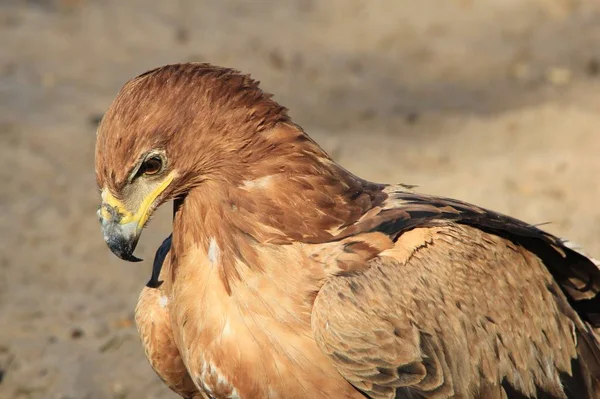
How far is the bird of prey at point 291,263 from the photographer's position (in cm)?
414

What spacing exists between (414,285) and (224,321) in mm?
804

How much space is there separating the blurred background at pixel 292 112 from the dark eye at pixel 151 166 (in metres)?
2.59

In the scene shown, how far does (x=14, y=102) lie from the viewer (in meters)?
10.4

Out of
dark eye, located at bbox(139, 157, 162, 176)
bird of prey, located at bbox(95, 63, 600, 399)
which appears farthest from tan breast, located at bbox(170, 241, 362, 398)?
dark eye, located at bbox(139, 157, 162, 176)

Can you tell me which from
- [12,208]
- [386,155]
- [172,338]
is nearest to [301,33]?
[386,155]

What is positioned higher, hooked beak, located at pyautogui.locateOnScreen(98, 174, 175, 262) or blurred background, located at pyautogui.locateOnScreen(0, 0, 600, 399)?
blurred background, located at pyautogui.locateOnScreen(0, 0, 600, 399)

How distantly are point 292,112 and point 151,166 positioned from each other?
6.26 metres

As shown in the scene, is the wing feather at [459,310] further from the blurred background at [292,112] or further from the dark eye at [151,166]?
the blurred background at [292,112]

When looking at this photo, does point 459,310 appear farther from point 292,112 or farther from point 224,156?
point 292,112

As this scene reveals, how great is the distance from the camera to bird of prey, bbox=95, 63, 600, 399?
13.6 ft

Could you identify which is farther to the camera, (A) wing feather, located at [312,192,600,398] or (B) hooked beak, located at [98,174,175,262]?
(B) hooked beak, located at [98,174,175,262]

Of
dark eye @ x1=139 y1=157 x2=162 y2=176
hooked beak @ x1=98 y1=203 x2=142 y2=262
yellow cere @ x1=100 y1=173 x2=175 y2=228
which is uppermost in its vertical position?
dark eye @ x1=139 y1=157 x2=162 y2=176

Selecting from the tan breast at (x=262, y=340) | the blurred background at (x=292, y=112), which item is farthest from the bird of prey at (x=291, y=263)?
the blurred background at (x=292, y=112)

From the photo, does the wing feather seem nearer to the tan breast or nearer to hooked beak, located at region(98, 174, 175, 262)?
the tan breast
